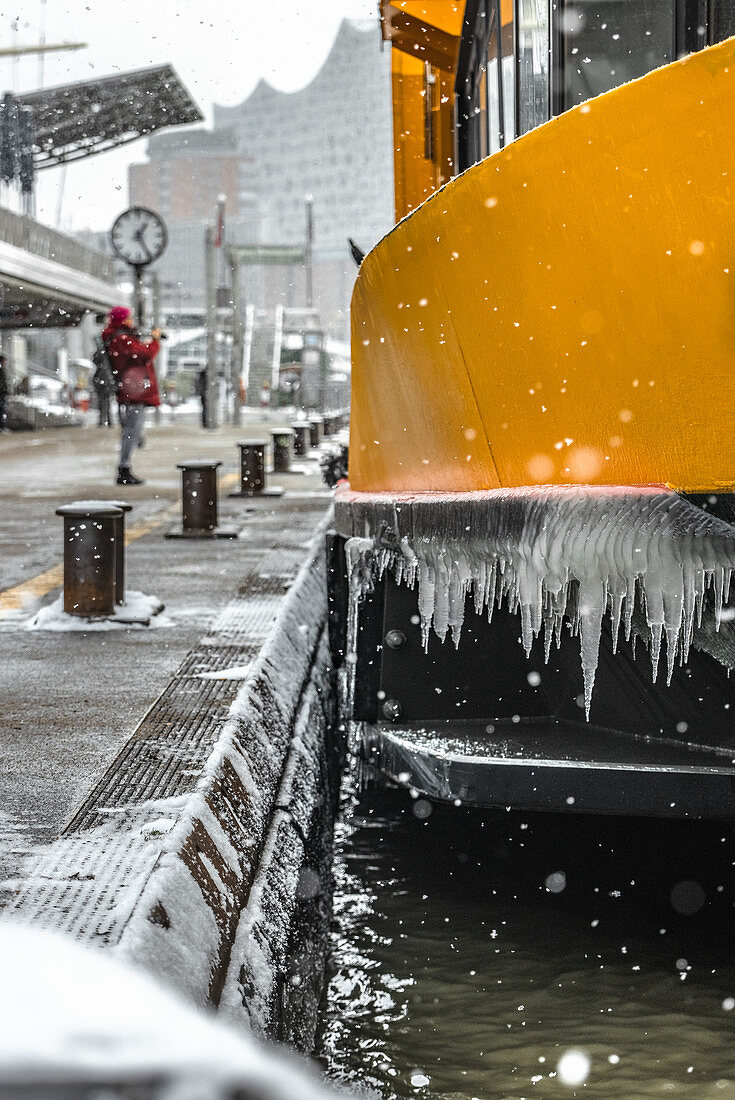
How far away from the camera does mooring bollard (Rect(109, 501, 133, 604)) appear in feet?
18.6

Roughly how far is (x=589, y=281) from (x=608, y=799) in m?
1.29

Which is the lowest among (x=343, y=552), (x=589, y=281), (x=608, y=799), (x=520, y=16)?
(x=608, y=799)

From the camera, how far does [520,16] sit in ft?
12.5

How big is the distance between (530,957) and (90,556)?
117 inches

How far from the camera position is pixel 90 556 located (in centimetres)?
555

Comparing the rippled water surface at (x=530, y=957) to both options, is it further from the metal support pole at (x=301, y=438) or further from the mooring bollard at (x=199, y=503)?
the metal support pole at (x=301, y=438)

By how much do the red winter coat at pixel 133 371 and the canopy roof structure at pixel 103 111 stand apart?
26897 mm

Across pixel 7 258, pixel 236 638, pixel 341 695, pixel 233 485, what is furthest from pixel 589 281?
pixel 7 258

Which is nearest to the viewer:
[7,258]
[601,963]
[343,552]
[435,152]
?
[601,963]

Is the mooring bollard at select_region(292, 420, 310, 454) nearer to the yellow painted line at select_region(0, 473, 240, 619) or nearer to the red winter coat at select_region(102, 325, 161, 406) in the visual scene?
the red winter coat at select_region(102, 325, 161, 406)

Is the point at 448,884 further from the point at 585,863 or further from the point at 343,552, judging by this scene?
the point at 343,552

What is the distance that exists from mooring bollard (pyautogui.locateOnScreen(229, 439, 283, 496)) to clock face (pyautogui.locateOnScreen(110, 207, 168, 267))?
9579 millimetres

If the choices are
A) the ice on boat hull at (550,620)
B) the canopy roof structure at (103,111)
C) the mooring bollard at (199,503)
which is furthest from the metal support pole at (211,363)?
the ice on boat hull at (550,620)

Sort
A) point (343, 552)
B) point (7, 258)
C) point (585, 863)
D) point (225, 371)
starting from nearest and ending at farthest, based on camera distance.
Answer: point (585, 863) → point (343, 552) → point (7, 258) → point (225, 371)
